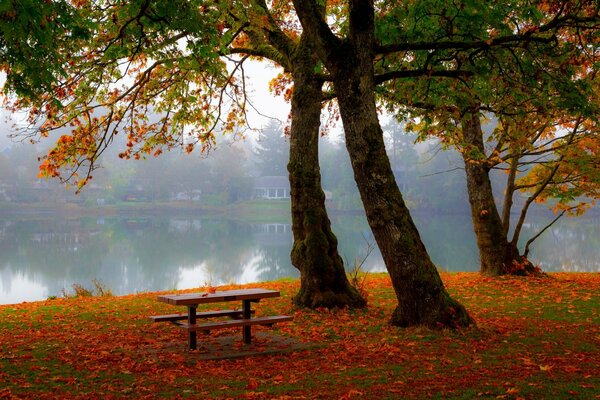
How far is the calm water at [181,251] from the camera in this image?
117 ft

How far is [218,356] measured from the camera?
750 cm

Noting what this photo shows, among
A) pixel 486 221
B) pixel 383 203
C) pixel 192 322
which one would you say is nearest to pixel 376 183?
pixel 383 203

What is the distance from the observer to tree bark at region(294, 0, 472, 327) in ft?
28.3

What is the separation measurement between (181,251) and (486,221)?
120 ft

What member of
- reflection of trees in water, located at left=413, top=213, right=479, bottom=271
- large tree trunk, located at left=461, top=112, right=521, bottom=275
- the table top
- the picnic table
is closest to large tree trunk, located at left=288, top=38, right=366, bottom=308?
the picnic table

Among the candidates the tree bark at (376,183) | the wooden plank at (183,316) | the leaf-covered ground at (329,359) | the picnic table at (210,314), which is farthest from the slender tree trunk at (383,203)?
the wooden plank at (183,316)

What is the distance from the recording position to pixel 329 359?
24.1ft

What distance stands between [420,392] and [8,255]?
4623 centimetres

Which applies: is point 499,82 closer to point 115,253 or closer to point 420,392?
point 420,392

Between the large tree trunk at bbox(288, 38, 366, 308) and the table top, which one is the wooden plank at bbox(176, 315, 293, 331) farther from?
the large tree trunk at bbox(288, 38, 366, 308)

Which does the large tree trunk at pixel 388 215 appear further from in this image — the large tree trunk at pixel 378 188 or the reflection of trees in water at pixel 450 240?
the reflection of trees in water at pixel 450 240

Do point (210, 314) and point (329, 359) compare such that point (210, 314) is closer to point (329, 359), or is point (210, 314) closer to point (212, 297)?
point (212, 297)

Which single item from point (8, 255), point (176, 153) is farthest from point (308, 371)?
point (176, 153)

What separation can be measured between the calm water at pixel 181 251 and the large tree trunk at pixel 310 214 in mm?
13973
